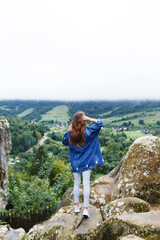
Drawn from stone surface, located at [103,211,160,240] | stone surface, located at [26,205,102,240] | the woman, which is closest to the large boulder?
stone surface, located at [103,211,160,240]

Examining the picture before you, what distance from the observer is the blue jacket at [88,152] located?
17.0 ft

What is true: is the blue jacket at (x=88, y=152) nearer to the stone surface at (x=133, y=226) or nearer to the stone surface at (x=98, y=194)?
the stone surface at (x=133, y=226)

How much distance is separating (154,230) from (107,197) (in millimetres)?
4370

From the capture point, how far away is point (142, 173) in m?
8.47

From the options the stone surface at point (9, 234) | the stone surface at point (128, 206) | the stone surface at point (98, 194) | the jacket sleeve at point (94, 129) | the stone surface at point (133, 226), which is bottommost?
the stone surface at point (98, 194)

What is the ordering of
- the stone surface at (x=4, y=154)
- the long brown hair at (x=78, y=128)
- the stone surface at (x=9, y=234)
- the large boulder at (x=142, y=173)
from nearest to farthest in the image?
the long brown hair at (x=78, y=128) → the stone surface at (x=9, y=234) → the large boulder at (x=142, y=173) → the stone surface at (x=4, y=154)

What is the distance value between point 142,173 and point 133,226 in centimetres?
424

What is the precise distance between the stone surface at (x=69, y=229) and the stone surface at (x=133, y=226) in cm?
31

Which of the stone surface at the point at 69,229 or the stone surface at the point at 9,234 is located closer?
the stone surface at the point at 69,229

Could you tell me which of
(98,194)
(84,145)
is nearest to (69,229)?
(84,145)

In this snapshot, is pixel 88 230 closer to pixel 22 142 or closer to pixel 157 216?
pixel 157 216

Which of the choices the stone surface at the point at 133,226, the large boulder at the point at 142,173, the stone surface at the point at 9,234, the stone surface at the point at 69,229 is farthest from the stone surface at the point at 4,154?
the stone surface at the point at 133,226

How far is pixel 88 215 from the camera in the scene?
17.4 ft

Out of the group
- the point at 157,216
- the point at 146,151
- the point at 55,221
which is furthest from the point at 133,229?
the point at 146,151
